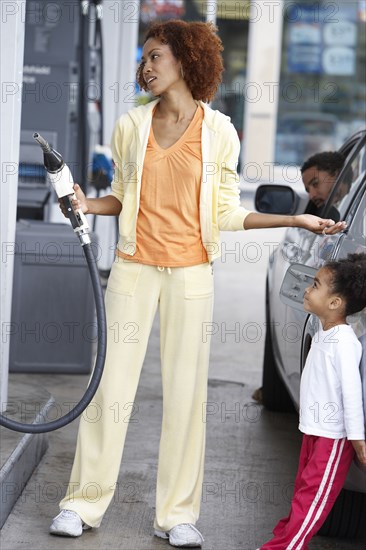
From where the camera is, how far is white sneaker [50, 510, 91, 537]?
14.5 ft

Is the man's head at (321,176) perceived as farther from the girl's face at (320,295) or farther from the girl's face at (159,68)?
the girl's face at (320,295)

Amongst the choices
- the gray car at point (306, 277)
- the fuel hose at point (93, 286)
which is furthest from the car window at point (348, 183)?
the fuel hose at point (93, 286)

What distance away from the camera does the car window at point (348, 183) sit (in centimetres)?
516

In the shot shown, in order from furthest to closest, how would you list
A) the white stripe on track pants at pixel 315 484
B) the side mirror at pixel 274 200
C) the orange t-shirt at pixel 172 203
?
the side mirror at pixel 274 200 < the orange t-shirt at pixel 172 203 < the white stripe on track pants at pixel 315 484

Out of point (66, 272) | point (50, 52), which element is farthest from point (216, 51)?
point (50, 52)

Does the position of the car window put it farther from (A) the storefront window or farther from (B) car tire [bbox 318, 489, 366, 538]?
(A) the storefront window

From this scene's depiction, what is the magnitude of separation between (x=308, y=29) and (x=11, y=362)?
1415cm

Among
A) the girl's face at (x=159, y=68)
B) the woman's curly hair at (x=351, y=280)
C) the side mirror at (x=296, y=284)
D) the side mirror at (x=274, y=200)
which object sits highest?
the girl's face at (x=159, y=68)

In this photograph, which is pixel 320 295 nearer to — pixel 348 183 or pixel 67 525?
pixel 67 525

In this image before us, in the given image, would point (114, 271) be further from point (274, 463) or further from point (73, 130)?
point (73, 130)

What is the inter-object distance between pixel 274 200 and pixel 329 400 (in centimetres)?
226

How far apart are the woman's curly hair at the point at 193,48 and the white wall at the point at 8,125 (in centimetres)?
112

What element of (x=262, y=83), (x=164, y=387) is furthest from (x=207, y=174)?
(x=262, y=83)

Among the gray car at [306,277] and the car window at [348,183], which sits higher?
the car window at [348,183]
